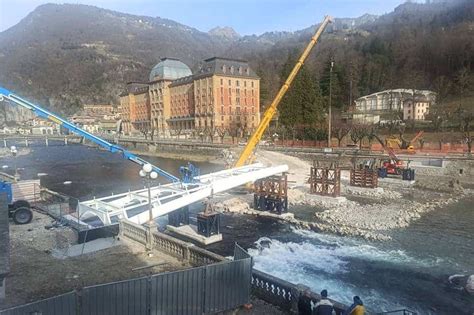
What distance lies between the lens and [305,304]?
36.4ft

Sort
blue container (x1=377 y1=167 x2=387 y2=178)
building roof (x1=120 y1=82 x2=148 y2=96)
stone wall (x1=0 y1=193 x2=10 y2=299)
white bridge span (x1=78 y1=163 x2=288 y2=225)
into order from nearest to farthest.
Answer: stone wall (x1=0 y1=193 x2=10 y2=299) → white bridge span (x1=78 y1=163 x2=288 y2=225) → blue container (x1=377 y1=167 x2=387 y2=178) → building roof (x1=120 y1=82 x2=148 y2=96)

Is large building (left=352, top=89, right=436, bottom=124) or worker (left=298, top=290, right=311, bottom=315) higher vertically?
large building (left=352, top=89, right=436, bottom=124)

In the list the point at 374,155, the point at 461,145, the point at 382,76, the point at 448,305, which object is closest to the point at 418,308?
the point at 448,305

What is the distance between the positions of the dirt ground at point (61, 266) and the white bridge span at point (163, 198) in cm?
264

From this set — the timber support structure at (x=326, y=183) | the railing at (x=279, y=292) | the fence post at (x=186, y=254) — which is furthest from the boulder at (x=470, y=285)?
the timber support structure at (x=326, y=183)

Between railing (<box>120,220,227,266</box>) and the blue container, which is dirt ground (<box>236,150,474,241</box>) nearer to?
the blue container

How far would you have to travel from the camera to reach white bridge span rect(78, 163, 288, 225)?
20578 millimetres

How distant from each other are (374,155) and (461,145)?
438 inches

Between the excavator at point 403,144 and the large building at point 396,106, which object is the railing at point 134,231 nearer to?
the excavator at point 403,144

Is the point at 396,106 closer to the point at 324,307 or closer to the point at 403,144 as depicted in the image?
the point at 403,144

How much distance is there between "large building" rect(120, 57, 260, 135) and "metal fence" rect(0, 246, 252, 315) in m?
84.9

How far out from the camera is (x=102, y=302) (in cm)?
953

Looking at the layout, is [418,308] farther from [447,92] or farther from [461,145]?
[447,92]

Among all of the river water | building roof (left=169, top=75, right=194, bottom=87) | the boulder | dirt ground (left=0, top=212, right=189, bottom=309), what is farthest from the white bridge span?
building roof (left=169, top=75, right=194, bottom=87)
